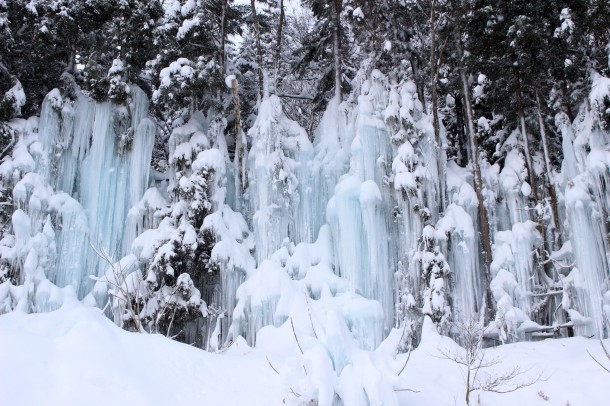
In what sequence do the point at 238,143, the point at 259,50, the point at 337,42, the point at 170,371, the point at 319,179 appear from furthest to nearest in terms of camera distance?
the point at 337,42 → the point at 259,50 → the point at 238,143 → the point at 319,179 → the point at 170,371

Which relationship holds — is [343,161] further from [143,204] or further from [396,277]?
[143,204]

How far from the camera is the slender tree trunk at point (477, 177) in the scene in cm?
1191

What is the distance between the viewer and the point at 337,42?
15.0 metres

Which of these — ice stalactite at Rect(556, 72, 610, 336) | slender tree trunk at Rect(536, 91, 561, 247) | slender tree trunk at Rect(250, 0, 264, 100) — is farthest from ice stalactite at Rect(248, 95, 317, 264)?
ice stalactite at Rect(556, 72, 610, 336)

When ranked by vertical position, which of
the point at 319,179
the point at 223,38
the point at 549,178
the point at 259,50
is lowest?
the point at 549,178

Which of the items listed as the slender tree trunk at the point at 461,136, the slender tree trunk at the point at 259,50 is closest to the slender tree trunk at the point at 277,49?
the slender tree trunk at the point at 259,50

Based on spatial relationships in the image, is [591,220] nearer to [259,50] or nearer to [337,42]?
[337,42]

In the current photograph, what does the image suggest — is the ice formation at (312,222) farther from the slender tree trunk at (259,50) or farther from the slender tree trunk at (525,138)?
the slender tree trunk at (259,50)

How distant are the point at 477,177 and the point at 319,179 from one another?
417cm

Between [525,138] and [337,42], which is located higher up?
[337,42]

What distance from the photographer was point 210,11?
1468 centimetres

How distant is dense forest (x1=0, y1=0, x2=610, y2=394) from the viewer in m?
11.4

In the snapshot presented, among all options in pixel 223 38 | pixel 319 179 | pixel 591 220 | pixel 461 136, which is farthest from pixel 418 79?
pixel 591 220

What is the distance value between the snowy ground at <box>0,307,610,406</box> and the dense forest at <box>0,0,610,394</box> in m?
1.59
